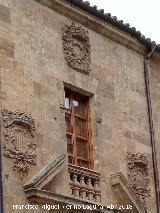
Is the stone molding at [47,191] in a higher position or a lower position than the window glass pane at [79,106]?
lower

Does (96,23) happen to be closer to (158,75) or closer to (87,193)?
(158,75)

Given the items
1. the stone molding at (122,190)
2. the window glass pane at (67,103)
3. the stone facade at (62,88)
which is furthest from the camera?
the stone molding at (122,190)

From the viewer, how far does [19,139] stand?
14.3m

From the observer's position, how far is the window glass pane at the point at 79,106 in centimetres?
1631

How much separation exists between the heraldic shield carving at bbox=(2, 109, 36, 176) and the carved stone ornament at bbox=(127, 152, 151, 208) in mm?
3101

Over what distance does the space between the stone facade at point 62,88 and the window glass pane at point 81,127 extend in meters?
0.20

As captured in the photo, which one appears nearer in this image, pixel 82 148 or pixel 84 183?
pixel 84 183

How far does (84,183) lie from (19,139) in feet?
6.23

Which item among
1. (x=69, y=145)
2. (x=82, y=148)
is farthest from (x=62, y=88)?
(x=82, y=148)

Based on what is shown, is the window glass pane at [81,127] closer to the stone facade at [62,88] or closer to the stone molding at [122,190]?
the stone facade at [62,88]

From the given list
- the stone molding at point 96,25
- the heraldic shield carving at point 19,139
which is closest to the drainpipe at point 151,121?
the stone molding at point 96,25

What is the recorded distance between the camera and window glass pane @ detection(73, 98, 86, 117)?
53.5ft

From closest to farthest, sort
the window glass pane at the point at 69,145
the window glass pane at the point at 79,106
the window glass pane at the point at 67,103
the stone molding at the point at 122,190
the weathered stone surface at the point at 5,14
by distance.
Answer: the weathered stone surface at the point at 5,14
the window glass pane at the point at 69,145
the window glass pane at the point at 67,103
the stone molding at the point at 122,190
the window glass pane at the point at 79,106

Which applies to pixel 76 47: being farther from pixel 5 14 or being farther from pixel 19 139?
pixel 19 139
